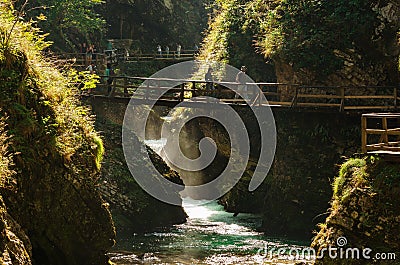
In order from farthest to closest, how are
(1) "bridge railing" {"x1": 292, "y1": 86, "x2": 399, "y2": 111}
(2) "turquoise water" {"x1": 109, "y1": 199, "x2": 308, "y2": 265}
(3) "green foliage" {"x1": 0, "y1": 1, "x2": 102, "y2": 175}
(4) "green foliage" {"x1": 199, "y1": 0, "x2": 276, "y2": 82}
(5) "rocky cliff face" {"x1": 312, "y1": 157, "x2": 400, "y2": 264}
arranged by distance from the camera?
(4) "green foliage" {"x1": 199, "y1": 0, "x2": 276, "y2": 82}, (1) "bridge railing" {"x1": 292, "y1": 86, "x2": 399, "y2": 111}, (2) "turquoise water" {"x1": 109, "y1": 199, "x2": 308, "y2": 265}, (5) "rocky cliff face" {"x1": 312, "y1": 157, "x2": 400, "y2": 264}, (3) "green foliage" {"x1": 0, "y1": 1, "x2": 102, "y2": 175}

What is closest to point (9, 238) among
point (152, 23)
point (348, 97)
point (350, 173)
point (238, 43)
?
point (350, 173)

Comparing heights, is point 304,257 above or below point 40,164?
below

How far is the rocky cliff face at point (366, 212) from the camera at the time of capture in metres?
12.9

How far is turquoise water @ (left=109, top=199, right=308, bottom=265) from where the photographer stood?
59.2 ft

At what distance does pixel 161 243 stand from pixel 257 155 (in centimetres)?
724

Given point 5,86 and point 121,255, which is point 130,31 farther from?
point 5,86

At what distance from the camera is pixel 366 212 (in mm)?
13289

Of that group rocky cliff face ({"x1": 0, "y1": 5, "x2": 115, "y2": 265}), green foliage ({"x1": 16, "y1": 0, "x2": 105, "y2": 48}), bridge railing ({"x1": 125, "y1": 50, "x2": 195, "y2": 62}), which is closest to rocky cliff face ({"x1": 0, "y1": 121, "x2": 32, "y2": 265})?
rocky cliff face ({"x1": 0, "y1": 5, "x2": 115, "y2": 265})

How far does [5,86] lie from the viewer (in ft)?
41.6

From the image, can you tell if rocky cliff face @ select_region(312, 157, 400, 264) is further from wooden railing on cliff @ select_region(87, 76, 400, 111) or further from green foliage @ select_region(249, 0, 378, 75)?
green foliage @ select_region(249, 0, 378, 75)

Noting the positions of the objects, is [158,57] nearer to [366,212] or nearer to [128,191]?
[128,191]

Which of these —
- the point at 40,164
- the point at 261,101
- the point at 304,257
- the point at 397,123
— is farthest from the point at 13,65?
the point at 397,123

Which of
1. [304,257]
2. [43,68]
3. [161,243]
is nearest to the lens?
[43,68]

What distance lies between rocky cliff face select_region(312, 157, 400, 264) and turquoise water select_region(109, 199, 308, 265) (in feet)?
12.0
